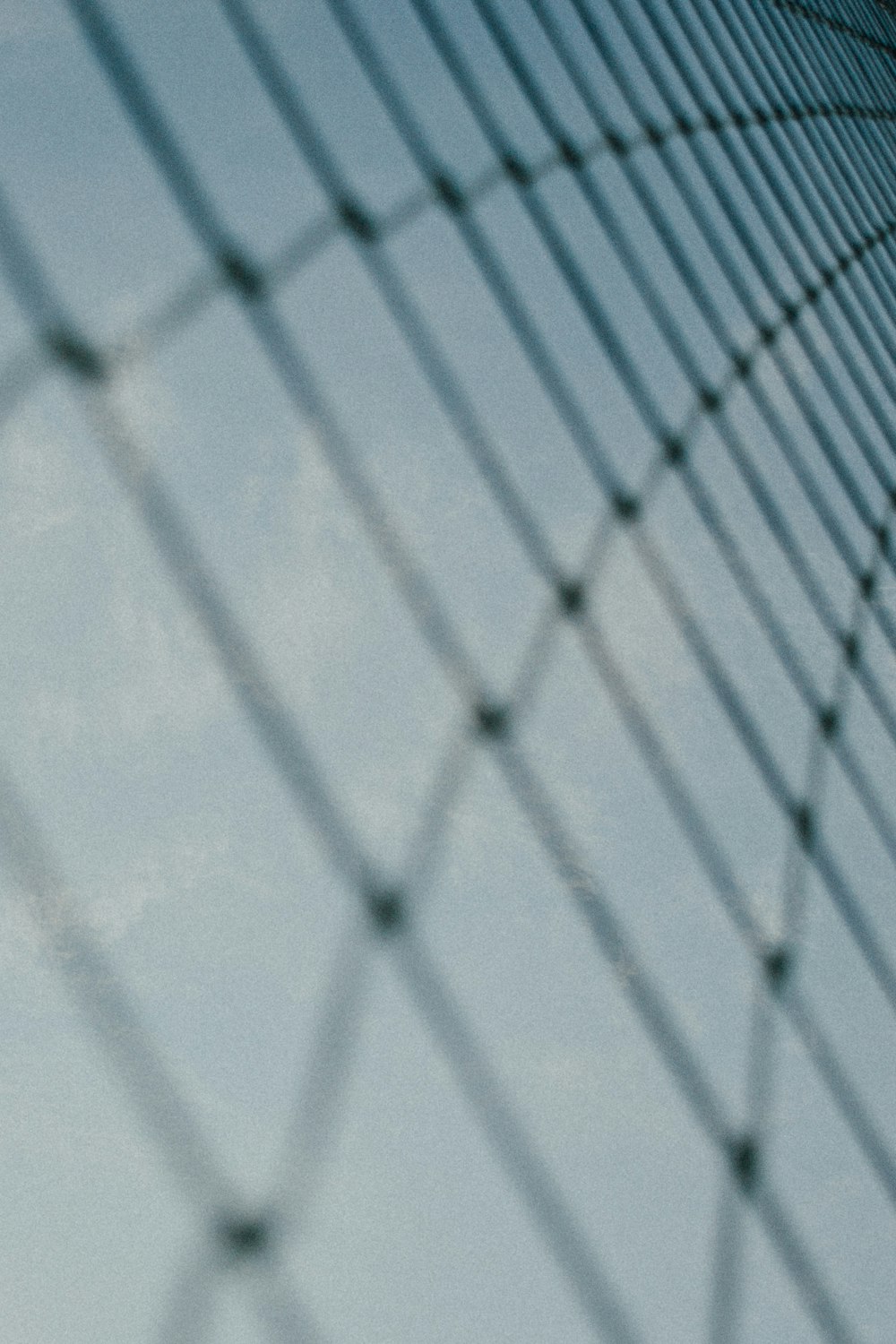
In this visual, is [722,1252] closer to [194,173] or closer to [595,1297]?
[595,1297]

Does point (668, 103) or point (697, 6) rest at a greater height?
point (697, 6)

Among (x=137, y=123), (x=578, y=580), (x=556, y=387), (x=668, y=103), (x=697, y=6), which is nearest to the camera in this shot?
(x=137, y=123)

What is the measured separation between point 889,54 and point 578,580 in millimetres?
8521

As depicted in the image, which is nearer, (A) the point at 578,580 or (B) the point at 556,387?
(A) the point at 578,580

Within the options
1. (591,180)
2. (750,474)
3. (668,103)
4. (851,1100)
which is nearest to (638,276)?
(591,180)

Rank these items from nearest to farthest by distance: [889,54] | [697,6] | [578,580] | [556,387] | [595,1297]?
[595,1297] < [578,580] < [556,387] < [697,6] < [889,54]

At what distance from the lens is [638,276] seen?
4426 mm

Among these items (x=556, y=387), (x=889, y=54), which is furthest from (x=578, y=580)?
(x=889, y=54)

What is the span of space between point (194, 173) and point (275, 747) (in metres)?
1.30

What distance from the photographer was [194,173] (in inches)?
103

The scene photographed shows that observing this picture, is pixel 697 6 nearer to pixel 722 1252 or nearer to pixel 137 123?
pixel 137 123

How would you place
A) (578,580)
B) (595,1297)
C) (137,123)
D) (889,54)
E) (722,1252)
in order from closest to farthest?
(595,1297)
(137,123)
(722,1252)
(578,580)
(889,54)

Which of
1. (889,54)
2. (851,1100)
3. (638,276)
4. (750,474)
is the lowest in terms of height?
(851,1100)

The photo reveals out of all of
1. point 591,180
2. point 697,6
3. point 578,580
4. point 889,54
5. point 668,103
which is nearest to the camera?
point 578,580
